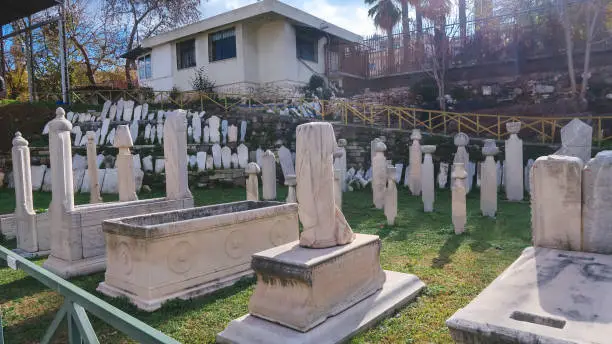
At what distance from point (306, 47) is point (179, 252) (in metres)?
18.3

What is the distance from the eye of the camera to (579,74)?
17.5 metres

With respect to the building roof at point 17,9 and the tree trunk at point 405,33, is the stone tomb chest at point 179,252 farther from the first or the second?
the tree trunk at point 405,33

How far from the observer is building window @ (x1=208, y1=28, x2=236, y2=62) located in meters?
20.6

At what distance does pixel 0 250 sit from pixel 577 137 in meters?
9.73

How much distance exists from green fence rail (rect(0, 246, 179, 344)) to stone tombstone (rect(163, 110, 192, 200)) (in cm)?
516

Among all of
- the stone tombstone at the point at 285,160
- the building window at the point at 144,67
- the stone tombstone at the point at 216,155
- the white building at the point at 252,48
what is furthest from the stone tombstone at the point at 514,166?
the building window at the point at 144,67

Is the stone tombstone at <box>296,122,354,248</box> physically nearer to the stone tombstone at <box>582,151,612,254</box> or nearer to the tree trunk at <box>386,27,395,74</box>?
the stone tombstone at <box>582,151,612,254</box>

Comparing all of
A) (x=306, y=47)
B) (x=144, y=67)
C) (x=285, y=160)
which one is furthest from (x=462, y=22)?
(x=144, y=67)

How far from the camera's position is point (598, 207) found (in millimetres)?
2951

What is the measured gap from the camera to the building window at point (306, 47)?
2108cm

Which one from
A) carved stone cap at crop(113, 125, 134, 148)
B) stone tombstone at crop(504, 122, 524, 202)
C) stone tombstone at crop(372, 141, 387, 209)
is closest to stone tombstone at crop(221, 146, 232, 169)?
stone tombstone at crop(372, 141, 387, 209)

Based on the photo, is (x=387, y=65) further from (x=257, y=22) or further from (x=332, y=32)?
(x=257, y=22)

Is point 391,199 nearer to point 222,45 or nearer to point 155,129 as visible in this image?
point 155,129

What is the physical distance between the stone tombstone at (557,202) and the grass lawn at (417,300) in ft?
4.15
